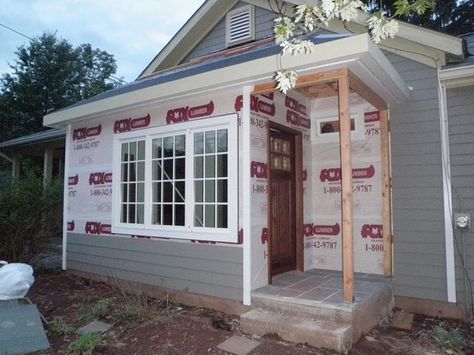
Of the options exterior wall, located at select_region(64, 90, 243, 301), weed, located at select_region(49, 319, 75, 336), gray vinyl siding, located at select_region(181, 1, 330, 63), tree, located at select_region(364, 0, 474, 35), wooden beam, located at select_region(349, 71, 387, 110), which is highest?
tree, located at select_region(364, 0, 474, 35)

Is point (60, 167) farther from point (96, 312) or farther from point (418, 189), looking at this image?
point (418, 189)

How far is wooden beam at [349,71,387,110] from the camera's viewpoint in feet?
13.1

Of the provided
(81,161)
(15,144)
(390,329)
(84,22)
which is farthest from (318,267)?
(84,22)

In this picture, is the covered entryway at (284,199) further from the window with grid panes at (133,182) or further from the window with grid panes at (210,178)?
the window with grid panes at (133,182)

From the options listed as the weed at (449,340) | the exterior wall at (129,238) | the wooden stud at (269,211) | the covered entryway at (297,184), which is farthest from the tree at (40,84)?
the weed at (449,340)

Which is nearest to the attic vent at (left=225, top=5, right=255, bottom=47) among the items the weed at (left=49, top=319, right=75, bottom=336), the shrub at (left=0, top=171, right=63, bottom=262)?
the shrub at (left=0, top=171, right=63, bottom=262)

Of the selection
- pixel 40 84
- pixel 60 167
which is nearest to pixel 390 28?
pixel 60 167

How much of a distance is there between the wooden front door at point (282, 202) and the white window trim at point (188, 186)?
1.80ft

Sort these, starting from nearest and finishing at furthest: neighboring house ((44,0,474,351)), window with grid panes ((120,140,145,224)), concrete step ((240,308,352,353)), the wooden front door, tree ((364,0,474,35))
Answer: concrete step ((240,308,352,353))
neighboring house ((44,0,474,351))
the wooden front door
window with grid panes ((120,140,145,224))
tree ((364,0,474,35))

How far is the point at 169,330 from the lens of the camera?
158 inches

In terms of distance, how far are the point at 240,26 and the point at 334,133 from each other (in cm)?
290

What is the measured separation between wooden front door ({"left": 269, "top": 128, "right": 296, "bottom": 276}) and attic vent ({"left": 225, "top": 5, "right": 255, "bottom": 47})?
2534 mm

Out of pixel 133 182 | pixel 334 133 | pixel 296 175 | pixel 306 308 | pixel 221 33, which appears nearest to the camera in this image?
pixel 306 308

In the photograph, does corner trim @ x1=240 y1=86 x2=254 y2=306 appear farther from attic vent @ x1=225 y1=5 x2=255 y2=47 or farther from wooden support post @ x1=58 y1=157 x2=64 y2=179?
wooden support post @ x1=58 y1=157 x2=64 y2=179
